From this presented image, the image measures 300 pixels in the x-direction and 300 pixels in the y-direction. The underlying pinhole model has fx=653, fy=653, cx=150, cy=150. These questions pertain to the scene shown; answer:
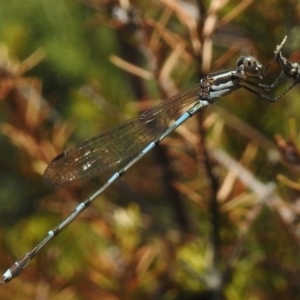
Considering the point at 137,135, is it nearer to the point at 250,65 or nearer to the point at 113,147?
the point at 113,147

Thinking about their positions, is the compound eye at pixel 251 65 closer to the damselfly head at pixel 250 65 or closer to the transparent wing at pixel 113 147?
the damselfly head at pixel 250 65

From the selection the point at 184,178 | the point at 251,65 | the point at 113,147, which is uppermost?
the point at 113,147

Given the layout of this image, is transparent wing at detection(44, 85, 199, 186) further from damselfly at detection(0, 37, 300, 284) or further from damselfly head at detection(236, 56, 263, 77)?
damselfly head at detection(236, 56, 263, 77)

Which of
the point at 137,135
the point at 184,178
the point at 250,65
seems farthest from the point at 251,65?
the point at 184,178

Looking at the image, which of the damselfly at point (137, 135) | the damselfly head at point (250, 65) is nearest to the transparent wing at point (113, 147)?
the damselfly at point (137, 135)

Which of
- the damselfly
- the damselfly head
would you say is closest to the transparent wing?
the damselfly

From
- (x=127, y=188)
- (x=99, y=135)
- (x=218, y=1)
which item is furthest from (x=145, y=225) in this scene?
(x=218, y=1)
